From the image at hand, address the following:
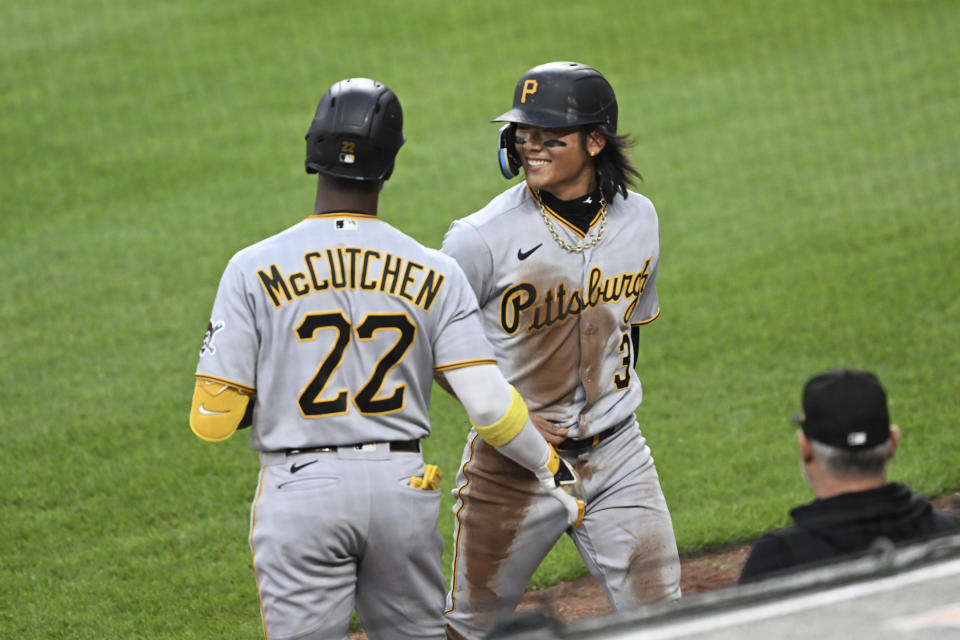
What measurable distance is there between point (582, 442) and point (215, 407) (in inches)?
52.4

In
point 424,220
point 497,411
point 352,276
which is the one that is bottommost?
point 497,411

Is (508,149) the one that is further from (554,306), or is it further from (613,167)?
(554,306)

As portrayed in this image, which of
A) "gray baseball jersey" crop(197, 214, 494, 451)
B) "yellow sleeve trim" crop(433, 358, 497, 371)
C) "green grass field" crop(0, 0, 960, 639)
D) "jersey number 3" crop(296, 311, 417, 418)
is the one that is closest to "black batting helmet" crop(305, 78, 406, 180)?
"gray baseball jersey" crop(197, 214, 494, 451)

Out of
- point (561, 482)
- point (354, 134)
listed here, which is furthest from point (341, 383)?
point (561, 482)

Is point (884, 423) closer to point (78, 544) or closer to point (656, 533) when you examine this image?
point (656, 533)

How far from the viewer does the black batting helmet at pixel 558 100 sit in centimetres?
400

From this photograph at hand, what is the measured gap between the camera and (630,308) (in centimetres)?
414

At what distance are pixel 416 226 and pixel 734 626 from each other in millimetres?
8480

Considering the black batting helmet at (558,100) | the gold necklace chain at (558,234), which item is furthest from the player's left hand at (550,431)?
the black batting helmet at (558,100)

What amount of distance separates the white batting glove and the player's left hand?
26cm

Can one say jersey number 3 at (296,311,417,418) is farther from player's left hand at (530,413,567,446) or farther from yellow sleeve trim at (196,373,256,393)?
player's left hand at (530,413,567,446)

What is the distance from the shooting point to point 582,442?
13.2ft

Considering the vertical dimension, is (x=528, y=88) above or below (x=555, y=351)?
above

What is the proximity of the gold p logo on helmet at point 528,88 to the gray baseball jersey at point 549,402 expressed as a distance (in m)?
0.33
